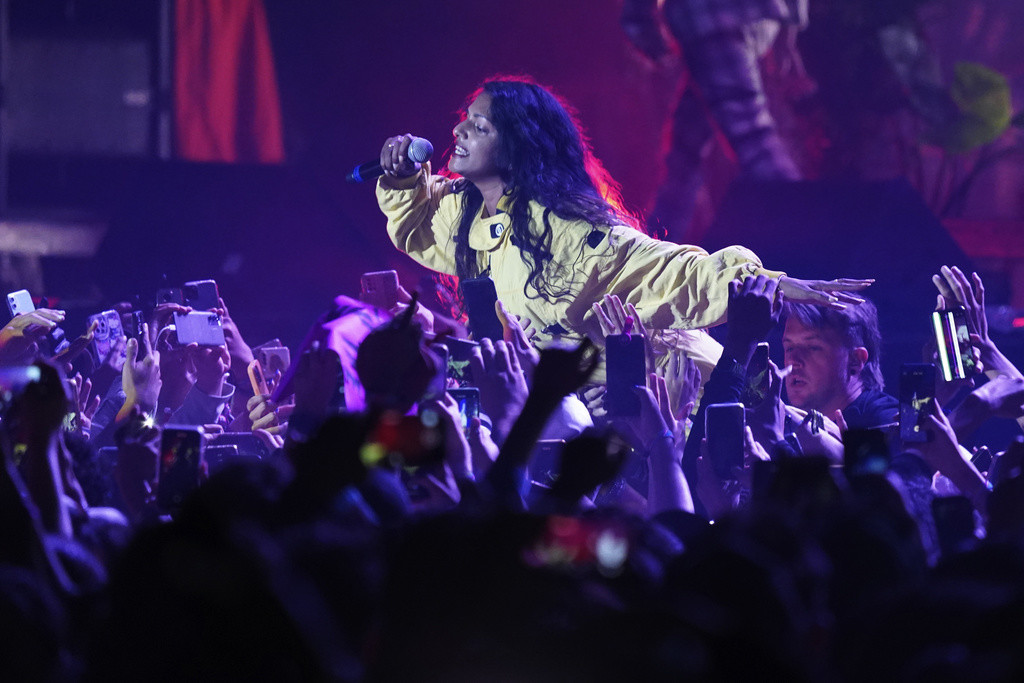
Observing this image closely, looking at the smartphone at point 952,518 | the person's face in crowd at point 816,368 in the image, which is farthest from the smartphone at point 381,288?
the smartphone at point 952,518

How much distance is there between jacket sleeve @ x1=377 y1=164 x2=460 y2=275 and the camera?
6.08 m

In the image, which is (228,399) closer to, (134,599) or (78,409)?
(78,409)

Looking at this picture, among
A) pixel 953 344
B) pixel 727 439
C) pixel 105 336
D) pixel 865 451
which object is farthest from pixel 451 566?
pixel 105 336

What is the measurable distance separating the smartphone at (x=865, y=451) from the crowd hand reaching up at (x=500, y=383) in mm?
1582

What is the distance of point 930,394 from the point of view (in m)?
3.71

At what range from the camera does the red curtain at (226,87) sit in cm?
748

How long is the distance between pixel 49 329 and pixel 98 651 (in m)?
4.81

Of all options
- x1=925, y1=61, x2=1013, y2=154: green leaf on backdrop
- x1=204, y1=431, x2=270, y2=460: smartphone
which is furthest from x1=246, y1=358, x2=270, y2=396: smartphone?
x1=925, y1=61, x2=1013, y2=154: green leaf on backdrop

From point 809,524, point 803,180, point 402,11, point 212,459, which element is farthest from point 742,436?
point 402,11

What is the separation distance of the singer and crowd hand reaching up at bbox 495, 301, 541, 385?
0.50 ft

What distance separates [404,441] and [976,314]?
3664 millimetres

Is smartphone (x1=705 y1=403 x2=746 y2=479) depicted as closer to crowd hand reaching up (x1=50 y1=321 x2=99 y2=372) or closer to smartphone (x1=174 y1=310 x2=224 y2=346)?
smartphone (x1=174 y1=310 x2=224 y2=346)

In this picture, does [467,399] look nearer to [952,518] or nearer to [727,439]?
[727,439]

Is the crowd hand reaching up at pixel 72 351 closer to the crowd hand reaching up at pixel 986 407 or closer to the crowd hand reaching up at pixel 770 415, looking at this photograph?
the crowd hand reaching up at pixel 770 415
